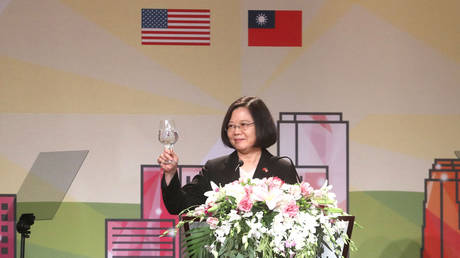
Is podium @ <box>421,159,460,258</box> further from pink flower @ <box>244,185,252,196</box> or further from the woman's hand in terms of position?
pink flower @ <box>244,185,252,196</box>

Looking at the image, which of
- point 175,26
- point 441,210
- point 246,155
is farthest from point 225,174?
point 441,210

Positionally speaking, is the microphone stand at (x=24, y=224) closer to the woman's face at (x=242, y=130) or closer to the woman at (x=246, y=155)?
the woman at (x=246, y=155)

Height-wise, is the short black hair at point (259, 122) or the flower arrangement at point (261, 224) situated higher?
the short black hair at point (259, 122)

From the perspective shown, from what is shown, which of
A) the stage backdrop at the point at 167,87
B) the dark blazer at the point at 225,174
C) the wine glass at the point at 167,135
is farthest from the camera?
the stage backdrop at the point at 167,87

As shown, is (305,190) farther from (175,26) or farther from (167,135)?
(175,26)

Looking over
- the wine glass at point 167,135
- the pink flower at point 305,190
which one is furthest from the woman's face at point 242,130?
the pink flower at point 305,190

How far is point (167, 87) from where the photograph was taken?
363 cm

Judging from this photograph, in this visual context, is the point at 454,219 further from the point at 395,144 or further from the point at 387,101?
the point at 387,101

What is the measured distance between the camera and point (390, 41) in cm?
369

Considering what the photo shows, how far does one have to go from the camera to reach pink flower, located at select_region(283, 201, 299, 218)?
5.55 feet

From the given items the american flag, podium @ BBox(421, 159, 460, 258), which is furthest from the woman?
podium @ BBox(421, 159, 460, 258)

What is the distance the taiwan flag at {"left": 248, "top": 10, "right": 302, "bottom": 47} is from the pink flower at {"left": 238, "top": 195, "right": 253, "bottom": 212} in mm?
2129

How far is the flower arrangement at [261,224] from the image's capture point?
1.67m

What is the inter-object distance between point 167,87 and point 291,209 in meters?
2.11
